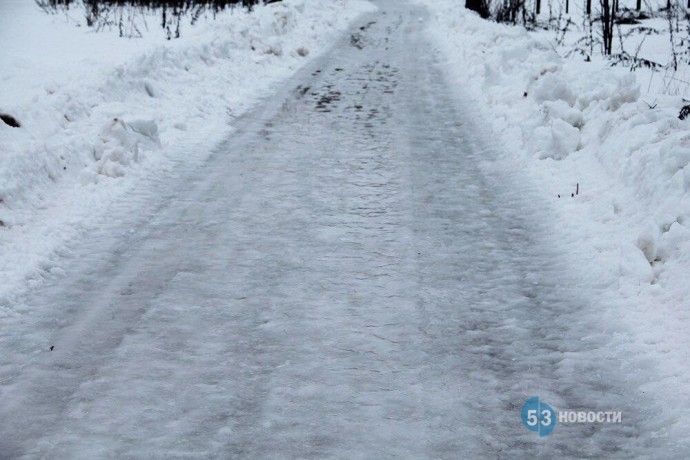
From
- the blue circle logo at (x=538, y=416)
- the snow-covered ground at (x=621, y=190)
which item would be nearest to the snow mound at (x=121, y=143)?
the snow-covered ground at (x=621, y=190)

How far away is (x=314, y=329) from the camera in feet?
13.3

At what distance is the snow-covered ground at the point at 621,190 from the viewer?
379cm

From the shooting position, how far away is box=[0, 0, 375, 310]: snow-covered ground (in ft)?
18.2

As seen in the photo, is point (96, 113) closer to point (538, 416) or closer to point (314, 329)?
point (314, 329)

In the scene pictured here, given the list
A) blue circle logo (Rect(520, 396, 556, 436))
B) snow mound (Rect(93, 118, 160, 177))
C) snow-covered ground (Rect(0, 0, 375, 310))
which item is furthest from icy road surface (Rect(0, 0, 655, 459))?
snow mound (Rect(93, 118, 160, 177))

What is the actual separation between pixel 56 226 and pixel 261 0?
2255 cm

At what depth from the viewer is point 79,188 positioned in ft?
20.7

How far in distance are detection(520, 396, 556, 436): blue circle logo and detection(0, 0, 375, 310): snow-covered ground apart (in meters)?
2.97

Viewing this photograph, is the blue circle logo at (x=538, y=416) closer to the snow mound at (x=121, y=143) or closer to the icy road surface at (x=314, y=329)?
the icy road surface at (x=314, y=329)

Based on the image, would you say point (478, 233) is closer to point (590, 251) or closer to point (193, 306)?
point (590, 251)

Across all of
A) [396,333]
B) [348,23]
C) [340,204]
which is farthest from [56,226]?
[348,23]

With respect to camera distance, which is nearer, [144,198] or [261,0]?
[144,198]

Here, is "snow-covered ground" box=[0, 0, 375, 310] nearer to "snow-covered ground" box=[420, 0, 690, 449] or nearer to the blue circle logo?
the blue circle logo

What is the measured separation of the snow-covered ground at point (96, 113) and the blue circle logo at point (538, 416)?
2.97 metres
